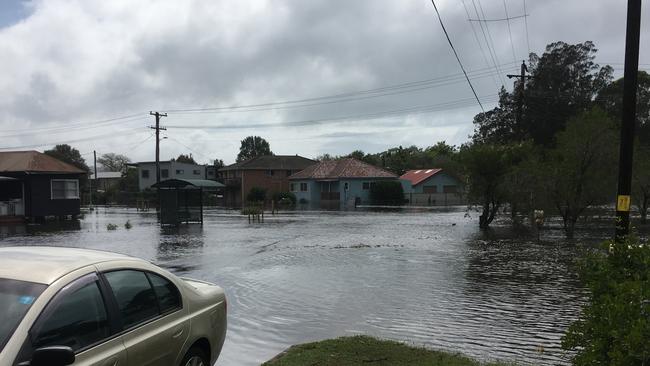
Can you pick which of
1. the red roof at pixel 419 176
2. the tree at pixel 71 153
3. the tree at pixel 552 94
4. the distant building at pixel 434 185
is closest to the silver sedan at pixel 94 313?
the tree at pixel 552 94

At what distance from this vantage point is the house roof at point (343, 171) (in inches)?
2571

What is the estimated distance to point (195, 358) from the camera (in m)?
4.56

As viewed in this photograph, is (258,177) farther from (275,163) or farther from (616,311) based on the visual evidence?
(616,311)

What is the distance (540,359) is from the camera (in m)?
6.23

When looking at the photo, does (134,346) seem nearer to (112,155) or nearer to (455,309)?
(455,309)

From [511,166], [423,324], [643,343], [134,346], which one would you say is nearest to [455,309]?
[423,324]

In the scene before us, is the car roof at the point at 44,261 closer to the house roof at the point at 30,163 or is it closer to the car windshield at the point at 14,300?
the car windshield at the point at 14,300

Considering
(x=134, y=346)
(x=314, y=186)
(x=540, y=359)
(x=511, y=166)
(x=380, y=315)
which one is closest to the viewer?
(x=134, y=346)

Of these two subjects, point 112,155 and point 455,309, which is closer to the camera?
point 455,309

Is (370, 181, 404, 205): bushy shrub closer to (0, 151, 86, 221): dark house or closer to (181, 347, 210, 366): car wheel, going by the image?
(0, 151, 86, 221): dark house

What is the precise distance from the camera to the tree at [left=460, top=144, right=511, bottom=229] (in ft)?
87.0

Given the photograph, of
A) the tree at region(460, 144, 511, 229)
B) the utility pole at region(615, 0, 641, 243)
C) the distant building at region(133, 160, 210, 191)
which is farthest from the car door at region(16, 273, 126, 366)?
the distant building at region(133, 160, 210, 191)

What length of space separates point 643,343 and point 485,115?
5320cm

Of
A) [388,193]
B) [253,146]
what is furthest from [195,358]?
[253,146]
